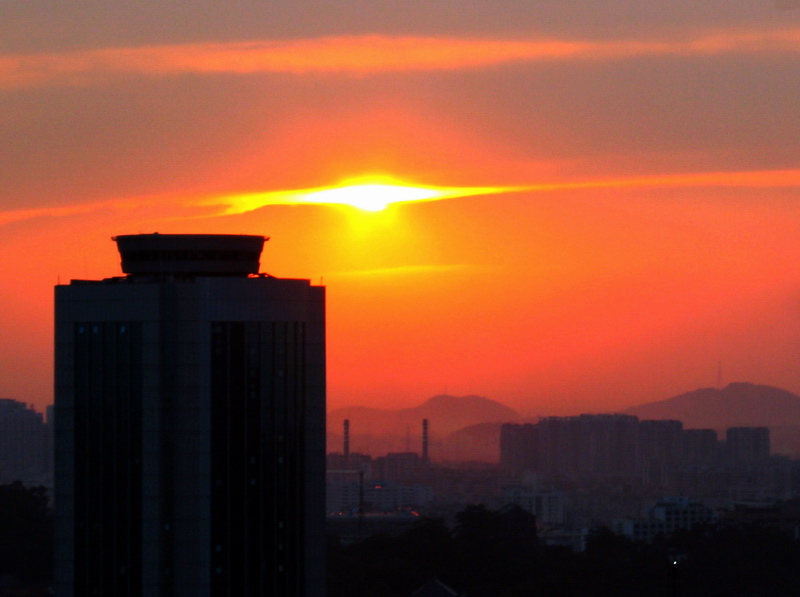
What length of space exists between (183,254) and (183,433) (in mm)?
6670

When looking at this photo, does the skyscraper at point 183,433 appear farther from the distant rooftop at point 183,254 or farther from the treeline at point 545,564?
the treeline at point 545,564

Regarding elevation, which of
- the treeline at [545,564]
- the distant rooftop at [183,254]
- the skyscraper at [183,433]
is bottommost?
the treeline at [545,564]

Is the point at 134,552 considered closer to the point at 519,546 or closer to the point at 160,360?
the point at 160,360

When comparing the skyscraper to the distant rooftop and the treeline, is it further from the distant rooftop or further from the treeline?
the treeline

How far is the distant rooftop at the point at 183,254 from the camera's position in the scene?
67.0m

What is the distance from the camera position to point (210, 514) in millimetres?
65562

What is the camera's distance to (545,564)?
136m

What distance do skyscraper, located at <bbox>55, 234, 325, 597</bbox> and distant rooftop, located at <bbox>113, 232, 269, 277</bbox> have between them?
2.1 inches

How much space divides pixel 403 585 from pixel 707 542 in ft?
115

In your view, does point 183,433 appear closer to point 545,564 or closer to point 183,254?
point 183,254

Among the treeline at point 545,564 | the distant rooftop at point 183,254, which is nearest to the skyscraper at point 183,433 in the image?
the distant rooftop at point 183,254

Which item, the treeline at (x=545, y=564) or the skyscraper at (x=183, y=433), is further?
the treeline at (x=545, y=564)

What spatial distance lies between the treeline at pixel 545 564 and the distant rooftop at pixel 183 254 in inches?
2120

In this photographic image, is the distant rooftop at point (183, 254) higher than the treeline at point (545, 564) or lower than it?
higher
